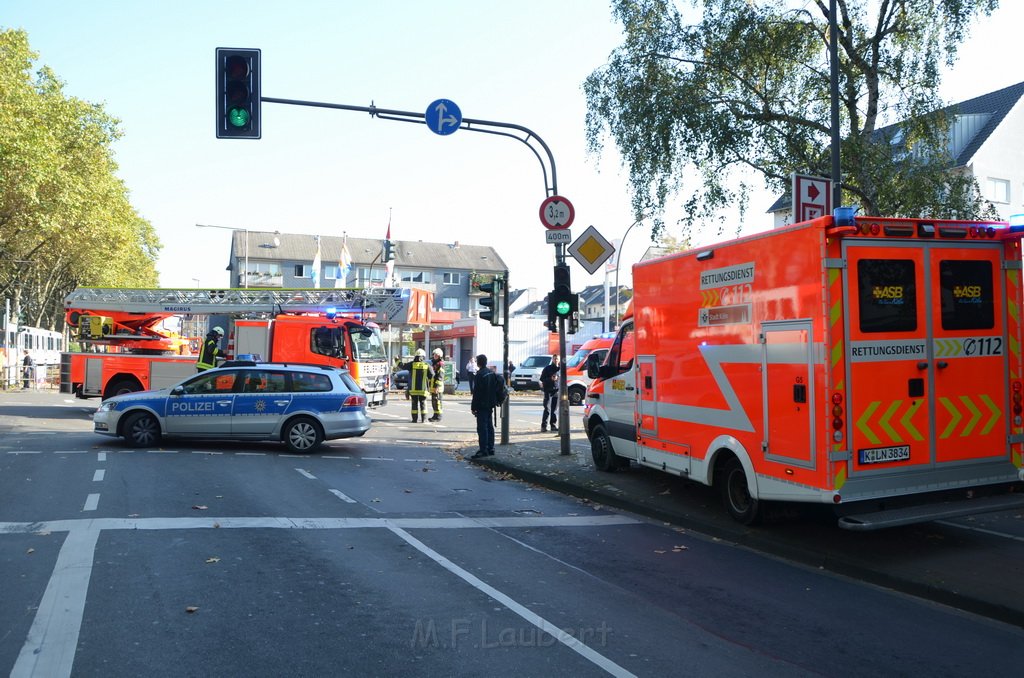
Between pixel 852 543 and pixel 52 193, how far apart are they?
39035 millimetres

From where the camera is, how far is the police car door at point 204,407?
14.3m

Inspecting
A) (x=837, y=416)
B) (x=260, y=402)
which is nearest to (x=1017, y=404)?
(x=837, y=416)

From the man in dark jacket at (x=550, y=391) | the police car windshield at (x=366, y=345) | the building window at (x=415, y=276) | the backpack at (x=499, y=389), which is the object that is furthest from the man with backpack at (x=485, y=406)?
the building window at (x=415, y=276)

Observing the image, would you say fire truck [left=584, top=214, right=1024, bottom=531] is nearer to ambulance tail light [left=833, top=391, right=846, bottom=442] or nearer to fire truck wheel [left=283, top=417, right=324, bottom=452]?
ambulance tail light [left=833, top=391, right=846, bottom=442]

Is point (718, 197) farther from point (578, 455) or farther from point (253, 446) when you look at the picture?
point (253, 446)

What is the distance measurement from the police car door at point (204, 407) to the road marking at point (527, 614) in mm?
7866

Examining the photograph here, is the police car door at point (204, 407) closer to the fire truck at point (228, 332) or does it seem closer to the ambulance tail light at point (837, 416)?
the fire truck at point (228, 332)

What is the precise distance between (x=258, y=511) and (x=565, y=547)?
11.2ft

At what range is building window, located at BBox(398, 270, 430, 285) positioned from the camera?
85.4 meters

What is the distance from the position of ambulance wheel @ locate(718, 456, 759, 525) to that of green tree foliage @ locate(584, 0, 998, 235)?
6488mm

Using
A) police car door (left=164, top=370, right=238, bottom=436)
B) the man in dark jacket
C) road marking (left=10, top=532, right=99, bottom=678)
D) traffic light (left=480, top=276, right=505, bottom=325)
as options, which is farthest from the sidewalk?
the man in dark jacket

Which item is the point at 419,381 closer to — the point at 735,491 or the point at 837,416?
the point at 735,491

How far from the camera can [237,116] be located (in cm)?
1038

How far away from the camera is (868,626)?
5.43m
